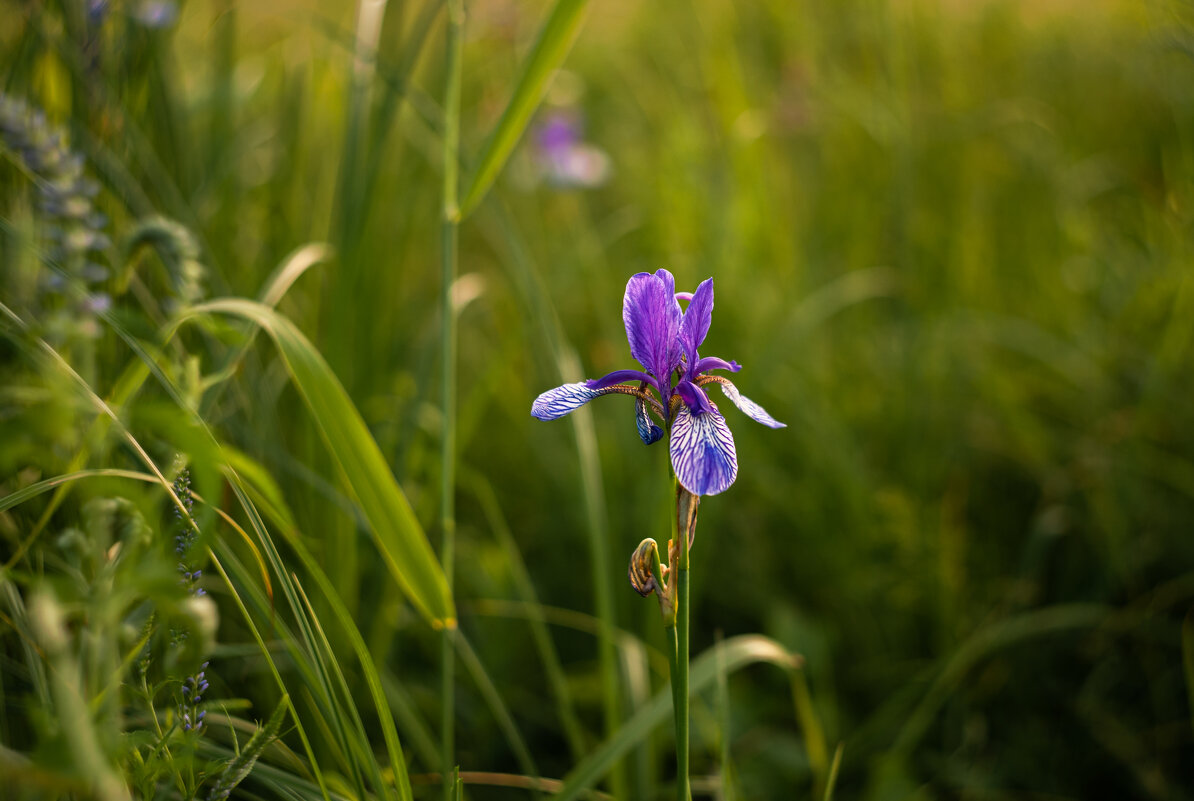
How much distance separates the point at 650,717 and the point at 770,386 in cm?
139

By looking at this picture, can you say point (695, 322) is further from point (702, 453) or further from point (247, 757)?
point (247, 757)

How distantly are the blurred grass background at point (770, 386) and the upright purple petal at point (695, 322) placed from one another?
1.89 ft

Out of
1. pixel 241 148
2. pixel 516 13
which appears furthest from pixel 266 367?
pixel 516 13

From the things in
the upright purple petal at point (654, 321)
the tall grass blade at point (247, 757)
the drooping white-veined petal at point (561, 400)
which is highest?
the upright purple petal at point (654, 321)

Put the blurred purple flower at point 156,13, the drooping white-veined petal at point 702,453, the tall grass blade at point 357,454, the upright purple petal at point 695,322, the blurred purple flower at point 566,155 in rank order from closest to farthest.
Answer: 1. the drooping white-veined petal at point 702,453
2. the upright purple petal at point 695,322
3. the tall grass blade at point 357,454
4. the blurred purple flower at point 156,13
5. the blurred purple flower at point 566,155

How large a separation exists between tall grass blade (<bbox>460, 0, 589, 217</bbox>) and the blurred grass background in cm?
8

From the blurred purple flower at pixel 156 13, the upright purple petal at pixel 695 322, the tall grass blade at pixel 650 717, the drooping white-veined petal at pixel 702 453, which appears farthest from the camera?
the blurred purple flower at pixel 156 13

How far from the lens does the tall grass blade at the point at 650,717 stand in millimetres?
1169

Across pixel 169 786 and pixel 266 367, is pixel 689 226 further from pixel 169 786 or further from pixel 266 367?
pixel 169 786

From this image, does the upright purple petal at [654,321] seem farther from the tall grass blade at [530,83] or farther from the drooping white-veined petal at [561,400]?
the tall grass blade at [530,83]

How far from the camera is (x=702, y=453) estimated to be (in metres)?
0.82

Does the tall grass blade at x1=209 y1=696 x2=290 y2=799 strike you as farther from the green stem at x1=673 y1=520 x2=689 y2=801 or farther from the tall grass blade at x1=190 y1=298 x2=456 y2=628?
the green stem at x1=673 y1=520 x2=689 y2=801

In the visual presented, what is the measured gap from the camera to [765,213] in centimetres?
279

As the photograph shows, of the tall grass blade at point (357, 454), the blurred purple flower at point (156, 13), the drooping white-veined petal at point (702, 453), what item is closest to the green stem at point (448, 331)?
the tall grass blade at point (357, 454)
